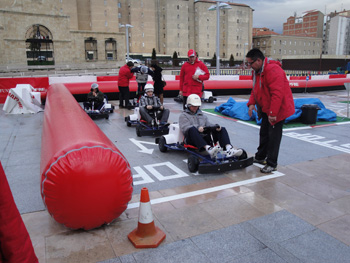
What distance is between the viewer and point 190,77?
7.84 m

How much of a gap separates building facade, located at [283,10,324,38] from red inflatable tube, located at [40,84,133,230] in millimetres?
134919

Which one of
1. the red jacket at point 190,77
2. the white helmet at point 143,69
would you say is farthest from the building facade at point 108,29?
the red jacket at point 190,77

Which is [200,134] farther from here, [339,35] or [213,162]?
[339,35]

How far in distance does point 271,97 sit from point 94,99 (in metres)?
7.39

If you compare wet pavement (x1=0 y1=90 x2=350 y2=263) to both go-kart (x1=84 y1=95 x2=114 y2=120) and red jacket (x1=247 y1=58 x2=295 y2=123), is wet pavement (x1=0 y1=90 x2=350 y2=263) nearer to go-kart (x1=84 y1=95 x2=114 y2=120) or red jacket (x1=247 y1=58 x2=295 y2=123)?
red jacket (x1=247 y1=58 x2=295 y2=123)

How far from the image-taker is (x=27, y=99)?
480 inches

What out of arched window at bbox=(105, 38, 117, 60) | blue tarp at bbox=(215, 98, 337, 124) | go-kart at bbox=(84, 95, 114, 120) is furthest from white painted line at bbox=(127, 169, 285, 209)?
arched window at bbox=(105, 38, 117, 60)

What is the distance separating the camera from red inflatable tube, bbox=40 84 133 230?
3.09 m

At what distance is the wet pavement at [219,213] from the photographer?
10.3 feet

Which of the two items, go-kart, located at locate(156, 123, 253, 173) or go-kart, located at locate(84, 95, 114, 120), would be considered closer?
go-kart, located at locate(156, 123, 253, 173)

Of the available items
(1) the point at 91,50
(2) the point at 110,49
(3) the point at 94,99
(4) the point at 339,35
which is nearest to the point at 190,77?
(3) the point at 94,99

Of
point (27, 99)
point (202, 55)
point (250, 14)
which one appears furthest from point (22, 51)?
point (250, 14)

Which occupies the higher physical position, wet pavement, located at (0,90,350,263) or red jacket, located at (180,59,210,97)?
red jacket, located at (180,59,210,97)

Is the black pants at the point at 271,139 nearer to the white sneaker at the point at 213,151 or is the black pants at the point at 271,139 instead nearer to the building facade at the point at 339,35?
the white sneaker at the point at 213,151
